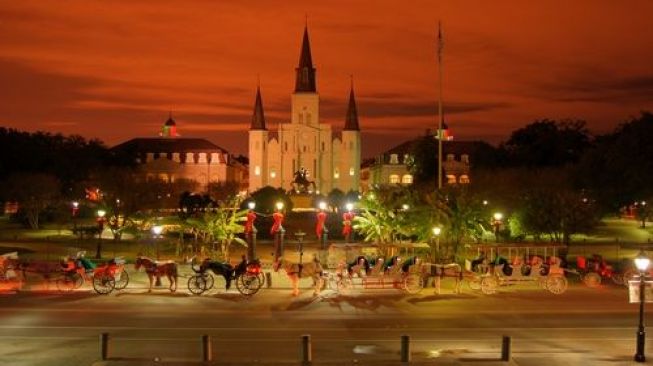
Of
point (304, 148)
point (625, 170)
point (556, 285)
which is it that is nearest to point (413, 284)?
point (556, 285)

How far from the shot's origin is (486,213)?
3659cm

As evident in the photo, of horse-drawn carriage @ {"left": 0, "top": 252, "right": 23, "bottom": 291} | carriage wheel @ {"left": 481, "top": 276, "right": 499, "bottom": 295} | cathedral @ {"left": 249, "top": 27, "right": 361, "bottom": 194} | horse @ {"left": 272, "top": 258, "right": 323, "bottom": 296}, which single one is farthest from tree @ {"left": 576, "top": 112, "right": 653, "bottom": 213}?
cathedral @ {"left": 249, "top": 27, "right": 361, "bottom": 194}

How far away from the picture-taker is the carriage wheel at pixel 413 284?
29328 mm

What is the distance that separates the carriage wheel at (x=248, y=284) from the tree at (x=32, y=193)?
165ft

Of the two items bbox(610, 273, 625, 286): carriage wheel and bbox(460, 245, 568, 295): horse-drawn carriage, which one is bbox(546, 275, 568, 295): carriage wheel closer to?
bbox(460, 245, 568, 295): horse-drawn carriage

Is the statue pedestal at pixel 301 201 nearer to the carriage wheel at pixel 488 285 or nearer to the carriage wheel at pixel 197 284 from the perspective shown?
the carriage wheel at pixel 197 284

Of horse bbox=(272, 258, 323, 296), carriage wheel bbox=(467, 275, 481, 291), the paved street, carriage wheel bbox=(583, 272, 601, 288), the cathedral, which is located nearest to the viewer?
the paved street

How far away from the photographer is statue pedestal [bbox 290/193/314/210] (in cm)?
9162

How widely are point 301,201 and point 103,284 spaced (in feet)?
208

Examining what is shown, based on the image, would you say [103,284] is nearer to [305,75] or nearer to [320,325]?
[320,325]

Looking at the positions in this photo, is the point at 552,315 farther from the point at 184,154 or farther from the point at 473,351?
the point at 184,154

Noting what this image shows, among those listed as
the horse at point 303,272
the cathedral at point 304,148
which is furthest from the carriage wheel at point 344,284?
the cathedral at point 304,148

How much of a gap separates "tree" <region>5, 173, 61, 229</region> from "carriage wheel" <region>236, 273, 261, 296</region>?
1975 inches

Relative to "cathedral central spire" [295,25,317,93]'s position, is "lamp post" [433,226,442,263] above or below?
below
